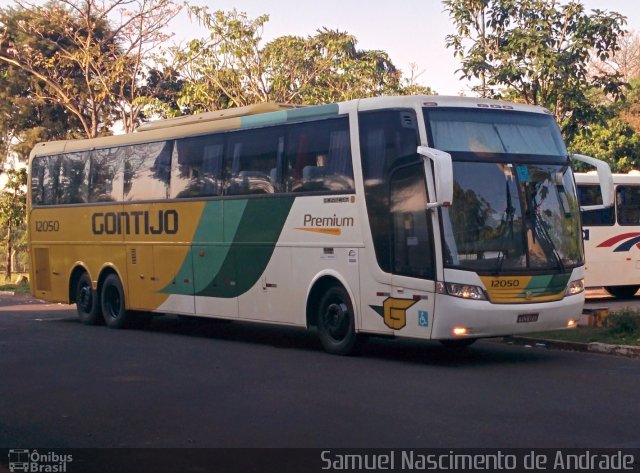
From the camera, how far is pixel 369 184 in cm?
1419

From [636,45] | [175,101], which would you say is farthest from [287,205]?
[636,45]

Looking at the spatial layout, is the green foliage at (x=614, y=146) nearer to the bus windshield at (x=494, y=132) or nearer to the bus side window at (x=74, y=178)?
the bus side window at (x=74, y=178)

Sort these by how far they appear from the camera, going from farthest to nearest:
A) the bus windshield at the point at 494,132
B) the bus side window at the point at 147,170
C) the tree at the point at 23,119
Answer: the tree at the point at 23,119
the bus side window at the point at 147,170
the bus windshield at the point at 494,132

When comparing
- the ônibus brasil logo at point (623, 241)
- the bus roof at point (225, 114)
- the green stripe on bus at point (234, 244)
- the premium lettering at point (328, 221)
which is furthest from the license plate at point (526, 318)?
the ônibus brasil logo at point (623, 241)

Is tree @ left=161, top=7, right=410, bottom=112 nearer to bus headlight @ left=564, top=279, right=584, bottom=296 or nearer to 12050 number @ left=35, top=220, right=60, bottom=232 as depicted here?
12050 number @ left=35, top=220, right=60, bottom=232

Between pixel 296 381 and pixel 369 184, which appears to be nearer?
pixel 296 381

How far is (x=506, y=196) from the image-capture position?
1362 centimetres

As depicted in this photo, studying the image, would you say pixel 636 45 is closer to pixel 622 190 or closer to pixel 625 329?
pixel 622 190

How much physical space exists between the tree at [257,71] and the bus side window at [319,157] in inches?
613

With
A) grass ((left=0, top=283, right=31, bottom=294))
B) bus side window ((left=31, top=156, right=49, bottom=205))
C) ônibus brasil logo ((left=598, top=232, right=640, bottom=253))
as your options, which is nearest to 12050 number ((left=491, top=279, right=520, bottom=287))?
bus side window ((left=31, top=156, right=49, bottom=205))

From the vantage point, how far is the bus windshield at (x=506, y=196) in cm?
1333

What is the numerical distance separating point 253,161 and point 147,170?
341 cm

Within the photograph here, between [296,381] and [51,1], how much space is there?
27309 millimetres

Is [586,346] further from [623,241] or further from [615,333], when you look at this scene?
[623,241]
